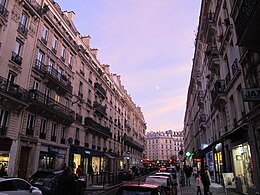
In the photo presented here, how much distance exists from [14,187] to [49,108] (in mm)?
14595

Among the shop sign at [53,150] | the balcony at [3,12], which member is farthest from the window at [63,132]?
the balcony at [3,12]

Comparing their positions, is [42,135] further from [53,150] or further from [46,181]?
[46,181]

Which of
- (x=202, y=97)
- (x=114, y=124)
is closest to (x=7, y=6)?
(x=202, y=97)

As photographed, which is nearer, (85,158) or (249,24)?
(249,24)

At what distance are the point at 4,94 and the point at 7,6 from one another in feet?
24.9

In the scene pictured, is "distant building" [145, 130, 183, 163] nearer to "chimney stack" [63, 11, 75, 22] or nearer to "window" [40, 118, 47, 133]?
"chimney stack" [63, 11, 75, 22]

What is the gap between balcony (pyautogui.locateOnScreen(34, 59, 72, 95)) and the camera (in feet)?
75.6

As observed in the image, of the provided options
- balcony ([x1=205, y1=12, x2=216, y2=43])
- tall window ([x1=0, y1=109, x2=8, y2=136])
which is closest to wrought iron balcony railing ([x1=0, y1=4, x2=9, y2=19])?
tall window ([x1=0, y1=109, x2=8, y2=136])

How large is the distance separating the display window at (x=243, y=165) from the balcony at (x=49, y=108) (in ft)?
54.9

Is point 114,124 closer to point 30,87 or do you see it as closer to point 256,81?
point 30,87

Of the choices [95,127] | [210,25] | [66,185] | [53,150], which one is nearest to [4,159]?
[53,150]

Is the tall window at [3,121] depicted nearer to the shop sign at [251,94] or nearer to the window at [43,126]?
the window at [43,126]

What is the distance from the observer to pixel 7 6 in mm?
19125

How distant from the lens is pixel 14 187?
8750mm
